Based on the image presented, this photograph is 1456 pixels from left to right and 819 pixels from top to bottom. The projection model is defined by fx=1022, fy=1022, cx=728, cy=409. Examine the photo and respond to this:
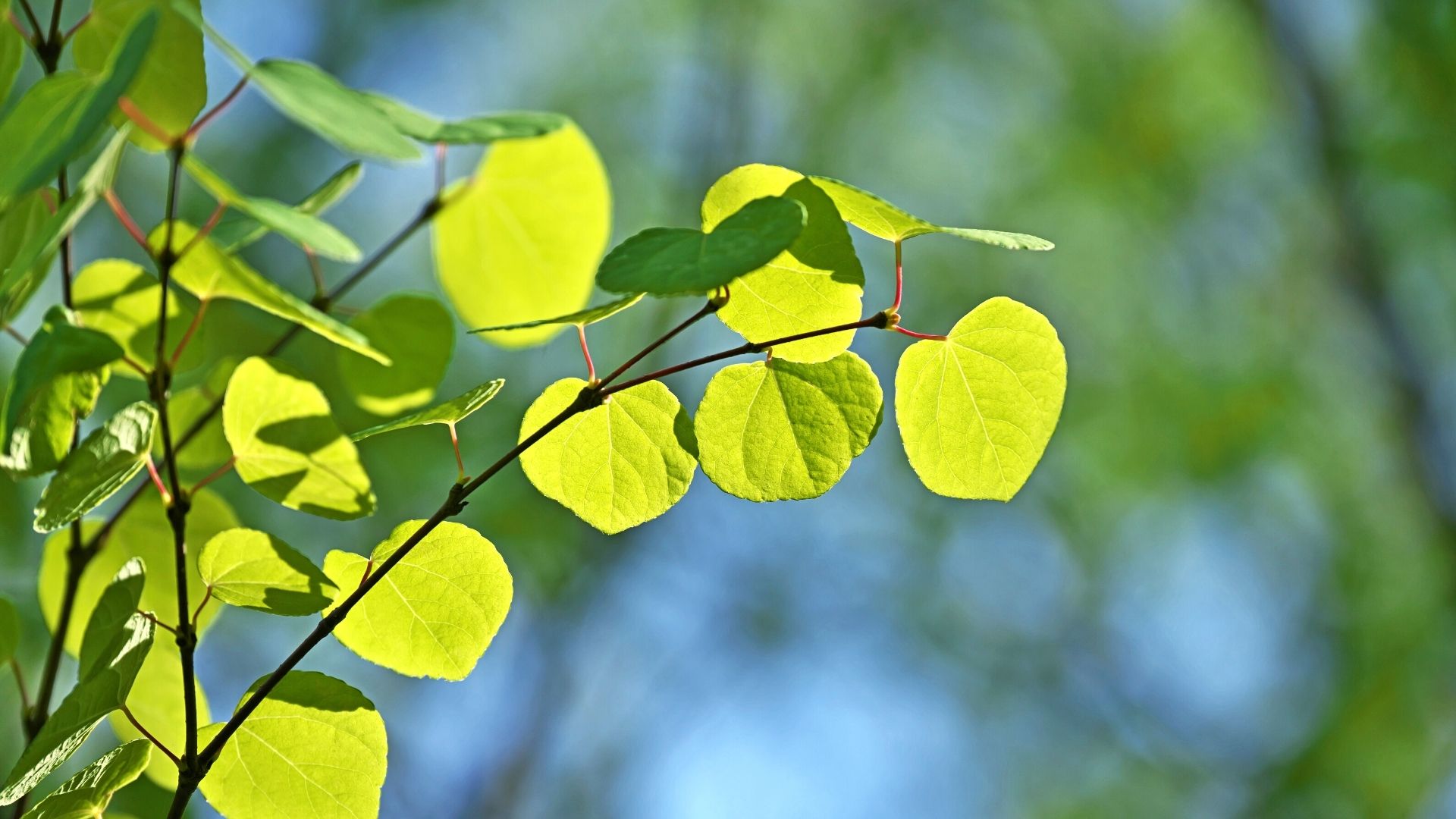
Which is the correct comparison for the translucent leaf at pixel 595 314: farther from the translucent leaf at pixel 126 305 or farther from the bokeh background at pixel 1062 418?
the bokeh background at pixel 1062 418

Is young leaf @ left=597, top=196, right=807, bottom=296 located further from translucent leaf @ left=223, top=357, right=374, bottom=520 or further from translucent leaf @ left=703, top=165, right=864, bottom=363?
translucent leaf @ left=223, top=357, right=374, bottom=520

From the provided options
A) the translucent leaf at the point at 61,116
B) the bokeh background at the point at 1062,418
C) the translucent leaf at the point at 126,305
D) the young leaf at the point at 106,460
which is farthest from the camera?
the bokeh background at the point at 1062,418

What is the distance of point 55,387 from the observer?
36 cm

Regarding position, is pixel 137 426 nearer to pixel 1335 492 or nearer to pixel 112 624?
pixel 112 624

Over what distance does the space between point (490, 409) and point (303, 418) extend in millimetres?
2919

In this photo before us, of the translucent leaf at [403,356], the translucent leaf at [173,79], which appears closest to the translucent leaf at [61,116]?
the translucent leaf at [173,79]

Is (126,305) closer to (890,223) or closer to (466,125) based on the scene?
(466,125)

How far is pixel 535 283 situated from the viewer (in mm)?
554

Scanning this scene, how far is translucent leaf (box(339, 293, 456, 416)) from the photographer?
1.75 feet

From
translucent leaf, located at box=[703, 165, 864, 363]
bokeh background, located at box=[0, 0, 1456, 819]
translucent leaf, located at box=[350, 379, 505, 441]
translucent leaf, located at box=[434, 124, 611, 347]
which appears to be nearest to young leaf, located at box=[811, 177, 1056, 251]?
translucent leaf, located at box=[703, 165, 864, 363]

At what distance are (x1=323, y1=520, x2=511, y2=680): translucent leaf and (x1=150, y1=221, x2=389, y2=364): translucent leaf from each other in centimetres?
9

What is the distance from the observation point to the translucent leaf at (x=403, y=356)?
53 cm

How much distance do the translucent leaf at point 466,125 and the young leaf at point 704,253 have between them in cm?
8

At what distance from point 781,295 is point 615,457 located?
9 centimetres
